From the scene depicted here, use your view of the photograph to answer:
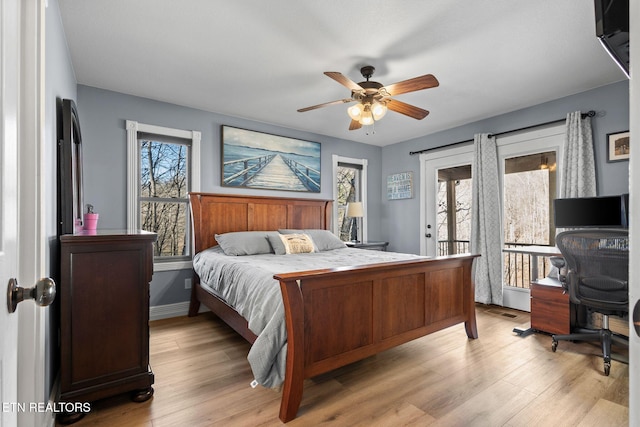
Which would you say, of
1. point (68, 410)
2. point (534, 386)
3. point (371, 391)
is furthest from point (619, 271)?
point (68, 410)

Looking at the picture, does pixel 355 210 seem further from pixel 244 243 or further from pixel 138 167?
pixel 138 167

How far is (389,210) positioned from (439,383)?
3689 millimetres

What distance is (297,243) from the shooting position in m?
3.74

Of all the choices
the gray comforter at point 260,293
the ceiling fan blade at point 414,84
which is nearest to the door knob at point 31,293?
the gray comforter at point 260,293

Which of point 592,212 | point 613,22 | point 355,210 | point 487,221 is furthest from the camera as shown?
point 355,210

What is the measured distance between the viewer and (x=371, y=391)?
2105 mm

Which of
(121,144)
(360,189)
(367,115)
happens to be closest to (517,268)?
(360,189)

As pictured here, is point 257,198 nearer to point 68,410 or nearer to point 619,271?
point 68,410

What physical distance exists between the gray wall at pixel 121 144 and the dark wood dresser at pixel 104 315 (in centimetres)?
172

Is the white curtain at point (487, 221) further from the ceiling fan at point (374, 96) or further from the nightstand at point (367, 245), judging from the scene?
the ceiling fan at point (374, 96)

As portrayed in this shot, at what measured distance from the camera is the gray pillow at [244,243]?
Answer: 3457 mm

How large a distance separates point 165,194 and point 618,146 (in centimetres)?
489

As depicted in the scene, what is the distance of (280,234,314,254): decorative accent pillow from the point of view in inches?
144

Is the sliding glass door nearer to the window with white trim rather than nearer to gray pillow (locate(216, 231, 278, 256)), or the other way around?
the window with white trim
